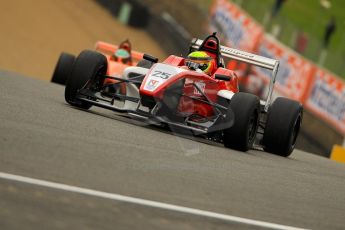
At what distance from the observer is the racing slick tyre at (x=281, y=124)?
42.9ft

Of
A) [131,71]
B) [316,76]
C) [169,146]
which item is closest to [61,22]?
[316,76]

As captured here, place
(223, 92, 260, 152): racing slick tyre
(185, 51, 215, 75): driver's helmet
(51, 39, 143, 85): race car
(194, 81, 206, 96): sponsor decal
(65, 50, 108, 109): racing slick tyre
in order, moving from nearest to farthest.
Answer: (223, 92, 260, 152): racing slick tyre < (65, 50, 108, 109): racing slick tyre < (194, 81, 206, 96): sponsor decal < (185, 51, 215, 75): driver's helmet < (51, 39, 143, 85): race car

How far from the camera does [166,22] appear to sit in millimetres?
33969

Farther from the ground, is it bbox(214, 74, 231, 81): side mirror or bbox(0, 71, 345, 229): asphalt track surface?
bbox(214, 74, 231, 81): side mirror

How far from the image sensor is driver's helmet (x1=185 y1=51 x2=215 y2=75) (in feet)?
42.8

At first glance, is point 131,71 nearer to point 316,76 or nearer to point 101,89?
point 101,89

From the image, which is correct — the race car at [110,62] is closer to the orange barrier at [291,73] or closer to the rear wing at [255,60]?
the rear wing at [255,60]

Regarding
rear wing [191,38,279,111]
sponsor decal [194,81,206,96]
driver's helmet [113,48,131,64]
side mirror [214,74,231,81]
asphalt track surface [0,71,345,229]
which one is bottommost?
driver's helmet [113,48,131,64]

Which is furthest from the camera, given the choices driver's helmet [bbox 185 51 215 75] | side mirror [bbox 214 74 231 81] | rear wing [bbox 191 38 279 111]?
rear wing [bbox 191 38 279 111]

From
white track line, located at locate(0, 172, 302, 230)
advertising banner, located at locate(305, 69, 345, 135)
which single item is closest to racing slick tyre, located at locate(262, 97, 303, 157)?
white track line, located at locate(0, 172, 302, 230)

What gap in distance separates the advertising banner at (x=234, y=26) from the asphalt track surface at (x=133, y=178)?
53.5ft

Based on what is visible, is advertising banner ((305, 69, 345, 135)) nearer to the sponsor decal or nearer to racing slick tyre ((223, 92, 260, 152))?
the sponsor decal

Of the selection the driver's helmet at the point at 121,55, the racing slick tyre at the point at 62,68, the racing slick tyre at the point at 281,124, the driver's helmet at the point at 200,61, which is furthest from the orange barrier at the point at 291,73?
the driver's helmet at the point at 200,61

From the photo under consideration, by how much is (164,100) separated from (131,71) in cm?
119
